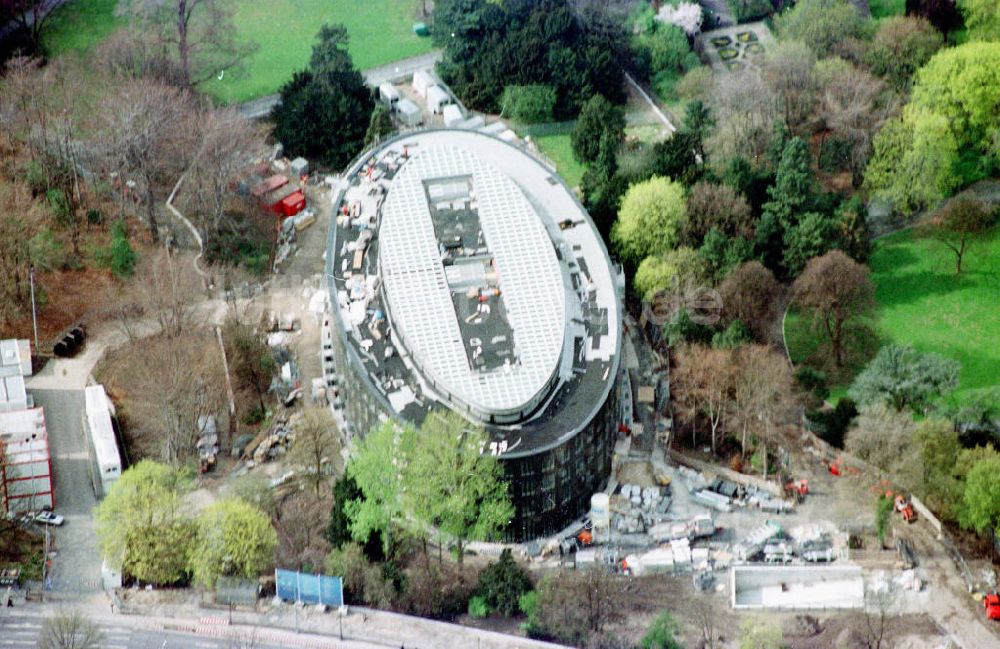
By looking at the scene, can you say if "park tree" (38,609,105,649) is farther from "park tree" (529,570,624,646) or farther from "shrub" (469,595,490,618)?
→ "park tree" (529,570,624,646)

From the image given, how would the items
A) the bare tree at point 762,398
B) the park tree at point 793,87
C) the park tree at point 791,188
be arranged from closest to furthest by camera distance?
the bare tree at point 762,398
the park tree at point 791,188
the park tree at point 793,87

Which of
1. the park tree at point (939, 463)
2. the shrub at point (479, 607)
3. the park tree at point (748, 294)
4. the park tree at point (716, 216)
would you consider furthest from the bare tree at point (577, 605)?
the park tree at point (716, 216)

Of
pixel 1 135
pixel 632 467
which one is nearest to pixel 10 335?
pixel 1 135

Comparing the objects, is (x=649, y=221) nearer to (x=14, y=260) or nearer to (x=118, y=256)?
(x=118, y=256)

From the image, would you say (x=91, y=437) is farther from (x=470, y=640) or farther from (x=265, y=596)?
(x=470, y=640)

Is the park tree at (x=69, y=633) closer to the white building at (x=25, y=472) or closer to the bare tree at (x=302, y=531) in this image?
the white building at (x=25, y=472)

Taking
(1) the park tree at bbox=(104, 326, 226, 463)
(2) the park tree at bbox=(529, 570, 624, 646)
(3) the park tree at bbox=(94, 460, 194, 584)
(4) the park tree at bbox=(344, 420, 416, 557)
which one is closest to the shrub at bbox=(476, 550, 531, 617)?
(2) the park tree at bbox=(529, 570, 624, 646)

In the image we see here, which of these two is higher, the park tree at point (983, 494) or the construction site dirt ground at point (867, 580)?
the park tree at point (983, 494)

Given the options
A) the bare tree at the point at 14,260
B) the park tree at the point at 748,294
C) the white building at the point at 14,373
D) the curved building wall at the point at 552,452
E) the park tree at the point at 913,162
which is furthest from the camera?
the park tree at the point at 913,162
